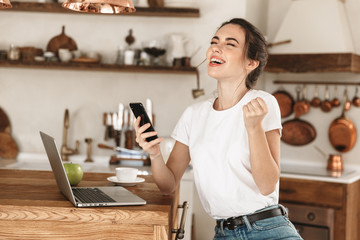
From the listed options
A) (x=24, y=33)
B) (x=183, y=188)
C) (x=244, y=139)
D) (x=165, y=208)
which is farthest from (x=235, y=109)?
(x=24, y=33)

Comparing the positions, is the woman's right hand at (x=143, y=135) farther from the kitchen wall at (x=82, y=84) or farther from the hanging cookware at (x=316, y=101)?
the hanging cookware at (x=316, y=101)

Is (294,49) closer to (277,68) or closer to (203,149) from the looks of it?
(277,68)

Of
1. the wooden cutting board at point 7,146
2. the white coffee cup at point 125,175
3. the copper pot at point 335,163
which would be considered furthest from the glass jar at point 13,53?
the copper pot at point 335,163

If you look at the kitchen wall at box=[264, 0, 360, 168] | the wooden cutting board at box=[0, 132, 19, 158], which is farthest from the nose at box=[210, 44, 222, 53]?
the wooden cutting board at box=[0, 132, 19, 158]

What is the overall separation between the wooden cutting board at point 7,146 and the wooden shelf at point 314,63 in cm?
224

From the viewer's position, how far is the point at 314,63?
4152mm

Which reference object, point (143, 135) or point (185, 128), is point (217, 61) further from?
point (143, 135)

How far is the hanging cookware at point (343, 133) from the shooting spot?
434 cm

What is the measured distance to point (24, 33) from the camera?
4395 mm

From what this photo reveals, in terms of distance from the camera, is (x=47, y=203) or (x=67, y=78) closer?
(x=47, y=203)

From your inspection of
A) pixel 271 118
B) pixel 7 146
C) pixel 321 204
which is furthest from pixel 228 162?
pixel 7 146

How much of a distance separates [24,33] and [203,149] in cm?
280

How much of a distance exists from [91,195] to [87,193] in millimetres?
48

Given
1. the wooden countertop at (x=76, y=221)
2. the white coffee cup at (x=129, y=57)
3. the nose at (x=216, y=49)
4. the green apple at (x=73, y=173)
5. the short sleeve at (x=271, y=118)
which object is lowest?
the wooden countertop at (x=76, y=221)
